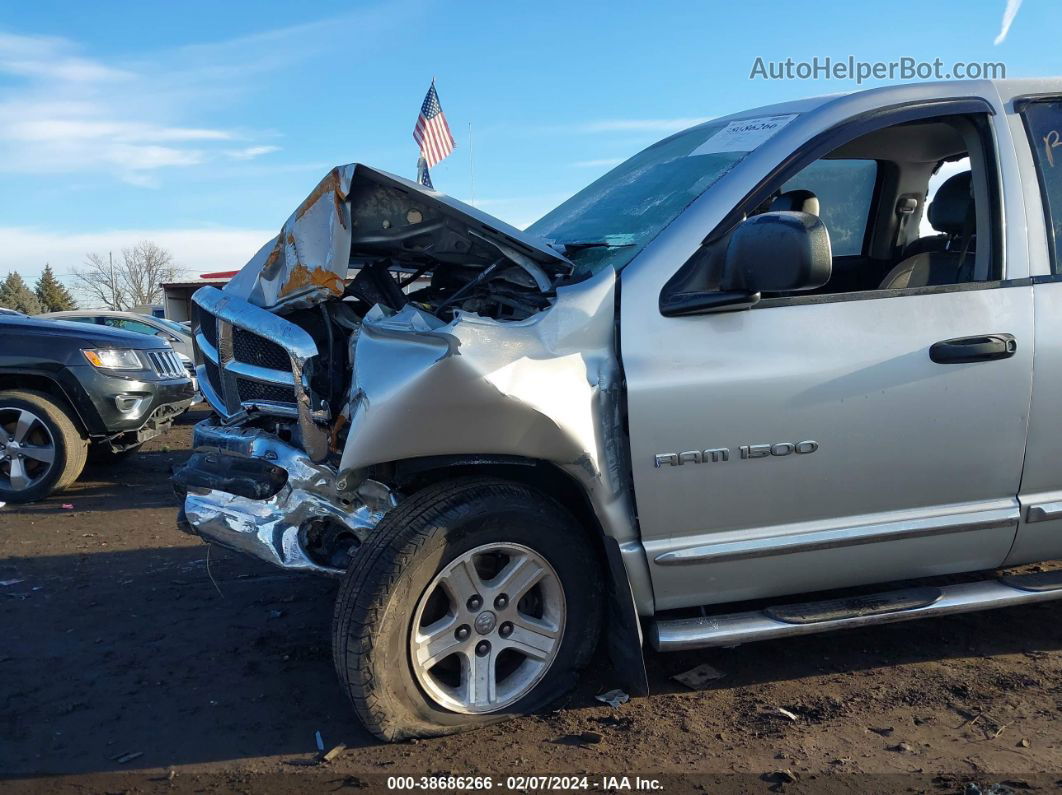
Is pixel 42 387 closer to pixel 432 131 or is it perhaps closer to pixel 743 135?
pixel 743 135

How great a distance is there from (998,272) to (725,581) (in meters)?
1.43

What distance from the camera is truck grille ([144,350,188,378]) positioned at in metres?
7.03

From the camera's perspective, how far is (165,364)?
722 centimetres

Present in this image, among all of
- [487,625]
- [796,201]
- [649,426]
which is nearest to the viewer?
[649,426]

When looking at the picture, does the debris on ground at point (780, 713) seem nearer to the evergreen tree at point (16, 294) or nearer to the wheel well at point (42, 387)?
the wheel well at point (42, 387)

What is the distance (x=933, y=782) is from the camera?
2490 millimetres

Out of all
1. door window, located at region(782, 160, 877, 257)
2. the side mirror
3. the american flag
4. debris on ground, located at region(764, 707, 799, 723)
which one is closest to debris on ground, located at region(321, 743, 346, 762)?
debris on ground, located at region(764, 707, 799, 723)

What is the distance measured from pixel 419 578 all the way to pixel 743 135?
78.5 inches

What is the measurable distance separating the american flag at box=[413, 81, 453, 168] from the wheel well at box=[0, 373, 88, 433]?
666 centimetres

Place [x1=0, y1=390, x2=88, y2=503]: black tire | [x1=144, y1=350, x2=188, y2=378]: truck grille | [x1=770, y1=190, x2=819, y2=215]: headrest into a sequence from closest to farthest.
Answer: [x1=770, y1=190, x2=819, y2=215]: headrest, [x1=0, y1=390, x2=88, y2=503]: black tire, [x1=144, y1=350, x2=188, y2=378]: truck grille

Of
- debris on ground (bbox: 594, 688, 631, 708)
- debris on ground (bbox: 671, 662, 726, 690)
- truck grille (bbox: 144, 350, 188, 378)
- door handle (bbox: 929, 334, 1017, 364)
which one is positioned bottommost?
debris on ground (bbox: 671, 662, 726, 690)

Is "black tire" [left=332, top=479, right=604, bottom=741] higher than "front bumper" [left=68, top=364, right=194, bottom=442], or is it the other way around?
"front bumper" [left=68, top=364, right=194, bottom=442]

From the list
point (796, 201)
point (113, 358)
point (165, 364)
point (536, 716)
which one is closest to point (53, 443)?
point (113, 358)

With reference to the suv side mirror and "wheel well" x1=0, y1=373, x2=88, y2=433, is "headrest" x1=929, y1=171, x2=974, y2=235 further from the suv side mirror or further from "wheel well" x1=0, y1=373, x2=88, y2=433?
"wheel well" x1=0, y1=373, x2=88, y2=433
